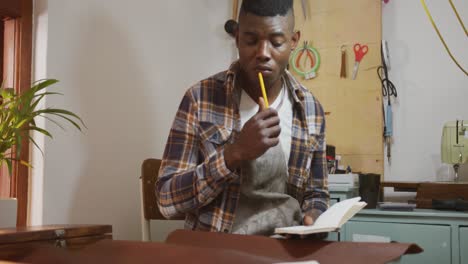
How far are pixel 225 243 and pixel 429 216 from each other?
1.46 meters

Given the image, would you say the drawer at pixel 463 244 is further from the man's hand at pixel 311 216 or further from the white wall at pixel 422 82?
the man's hand at pixel 311 216

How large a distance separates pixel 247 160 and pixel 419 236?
1238 millimetres

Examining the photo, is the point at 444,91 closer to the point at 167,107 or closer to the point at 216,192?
the point at 167,107

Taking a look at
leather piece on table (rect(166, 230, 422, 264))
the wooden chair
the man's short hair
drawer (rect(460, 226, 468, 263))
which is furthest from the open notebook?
drawer (rect(460, 226, 468, 263))

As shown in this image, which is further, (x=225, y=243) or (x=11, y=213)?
(x=11, y=213)

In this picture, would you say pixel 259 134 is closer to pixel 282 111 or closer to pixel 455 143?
pixel 282 111

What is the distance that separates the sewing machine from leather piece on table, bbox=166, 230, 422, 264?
64.0 inches

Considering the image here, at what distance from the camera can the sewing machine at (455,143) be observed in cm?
222

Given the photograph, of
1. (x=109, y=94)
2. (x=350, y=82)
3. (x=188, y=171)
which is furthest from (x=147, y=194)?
(x=350, y=82)

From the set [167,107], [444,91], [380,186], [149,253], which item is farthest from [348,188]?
[149,253]

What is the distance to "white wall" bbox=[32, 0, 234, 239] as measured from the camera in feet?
5.51

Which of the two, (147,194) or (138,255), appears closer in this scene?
(138,255)

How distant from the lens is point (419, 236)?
2045 mm

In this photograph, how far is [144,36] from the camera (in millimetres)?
2195
